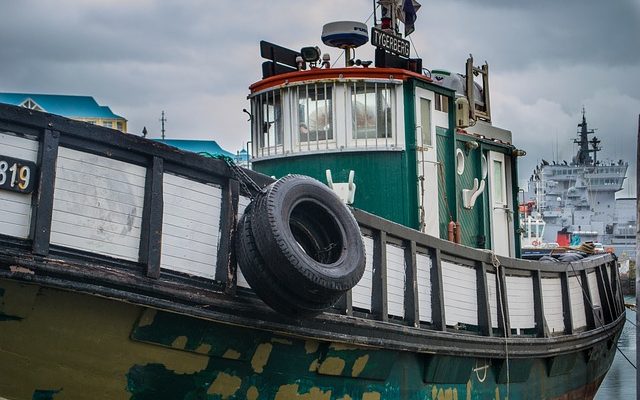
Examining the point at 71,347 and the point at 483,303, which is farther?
the point at 483,303

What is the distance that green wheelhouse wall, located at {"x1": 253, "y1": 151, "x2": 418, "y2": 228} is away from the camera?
9.16 metres

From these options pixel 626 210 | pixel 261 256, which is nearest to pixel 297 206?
pixel 261 256

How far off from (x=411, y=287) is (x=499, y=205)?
4.34m

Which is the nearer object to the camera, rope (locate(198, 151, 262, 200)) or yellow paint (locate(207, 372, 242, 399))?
yellow paint (locate(207, 372, 242, 399))

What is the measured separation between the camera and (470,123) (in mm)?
10656

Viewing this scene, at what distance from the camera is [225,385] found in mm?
6012

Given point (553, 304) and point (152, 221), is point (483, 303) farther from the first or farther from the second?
point (152, 221)

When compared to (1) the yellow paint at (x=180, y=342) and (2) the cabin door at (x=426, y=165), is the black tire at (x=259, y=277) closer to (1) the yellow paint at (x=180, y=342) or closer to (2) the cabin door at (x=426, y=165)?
(1) the yellow paint at (x=180, y=342)

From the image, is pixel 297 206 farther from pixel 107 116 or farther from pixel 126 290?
pixel 107 116

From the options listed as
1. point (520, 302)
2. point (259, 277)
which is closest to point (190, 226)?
point (259, 277)

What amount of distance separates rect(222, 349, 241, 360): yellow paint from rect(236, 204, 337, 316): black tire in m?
0.43

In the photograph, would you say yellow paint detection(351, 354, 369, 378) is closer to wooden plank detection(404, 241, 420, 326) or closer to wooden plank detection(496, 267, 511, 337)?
wooden plank detection(404, 241, 420, 326)

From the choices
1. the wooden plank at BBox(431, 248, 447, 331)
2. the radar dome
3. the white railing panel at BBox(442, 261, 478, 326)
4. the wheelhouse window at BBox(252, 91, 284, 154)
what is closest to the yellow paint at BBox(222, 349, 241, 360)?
the wooden plank at BBox(431, 248, 447, 331)

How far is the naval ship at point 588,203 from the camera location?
217 feet
